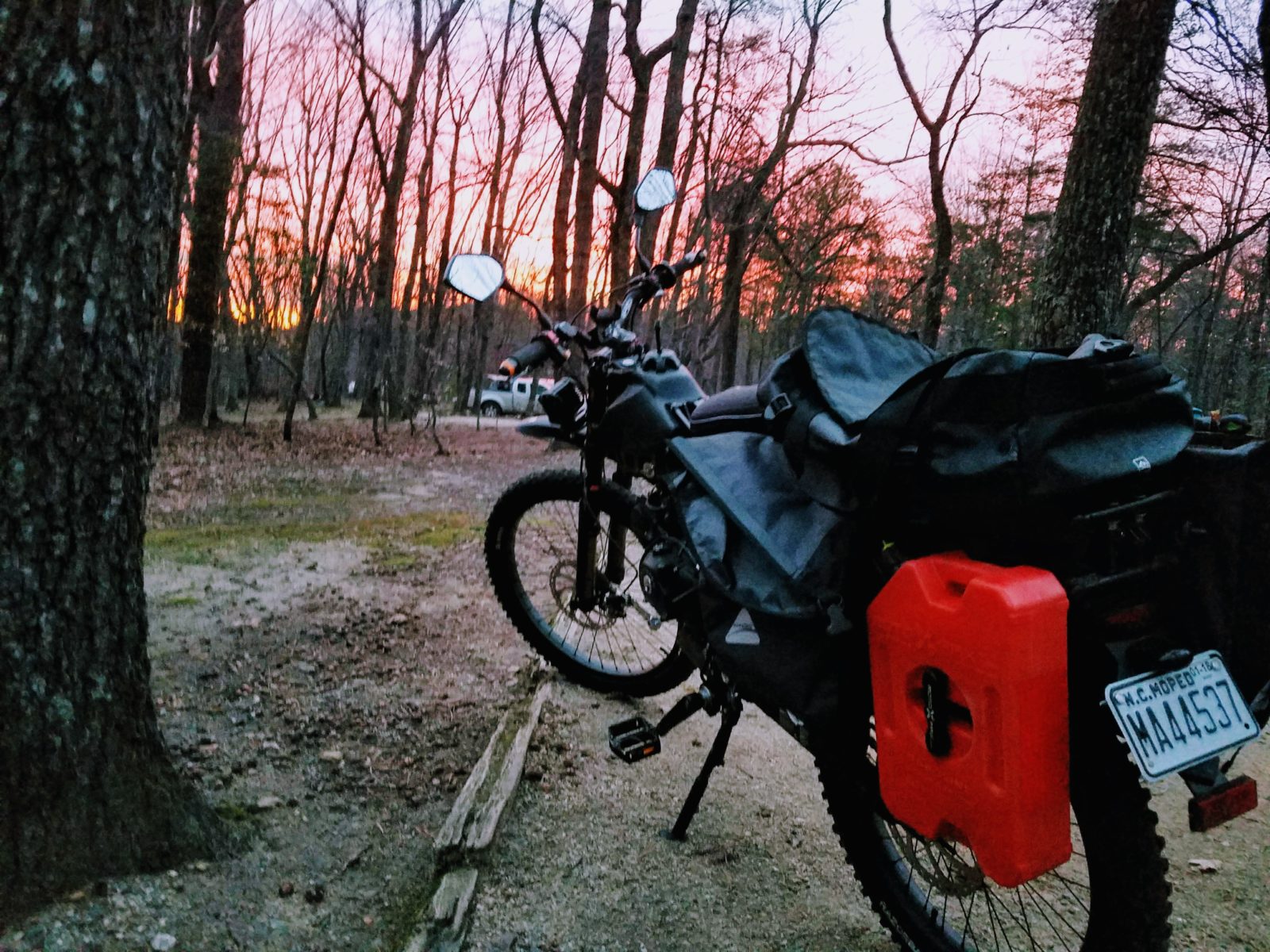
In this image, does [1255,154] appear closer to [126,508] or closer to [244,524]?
[244,524]

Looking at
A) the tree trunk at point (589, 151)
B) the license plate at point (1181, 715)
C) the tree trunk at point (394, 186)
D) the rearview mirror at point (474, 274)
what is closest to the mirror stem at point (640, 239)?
the rearview mirror at point (474, 274)

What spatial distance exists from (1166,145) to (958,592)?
16.2 meters

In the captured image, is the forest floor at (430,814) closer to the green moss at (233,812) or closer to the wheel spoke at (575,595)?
the green moss at (233,812)

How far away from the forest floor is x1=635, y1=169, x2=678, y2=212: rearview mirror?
1854mm

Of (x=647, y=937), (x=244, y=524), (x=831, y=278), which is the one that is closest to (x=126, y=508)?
(x=647, y=937)

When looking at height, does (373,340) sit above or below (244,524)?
above

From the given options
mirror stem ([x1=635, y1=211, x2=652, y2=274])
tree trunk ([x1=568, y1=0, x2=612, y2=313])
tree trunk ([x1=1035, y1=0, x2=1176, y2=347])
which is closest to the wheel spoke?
mirror stem ([x1=635, y1=211, x2=652, y2=274])

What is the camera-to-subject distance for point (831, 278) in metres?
23.0

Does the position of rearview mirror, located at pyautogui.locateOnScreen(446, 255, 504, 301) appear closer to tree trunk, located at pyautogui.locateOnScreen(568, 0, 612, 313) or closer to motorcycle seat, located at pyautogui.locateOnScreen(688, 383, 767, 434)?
motorcycle seat, located at pyautogui.locateOnScreen(688, 383, 767, 434)

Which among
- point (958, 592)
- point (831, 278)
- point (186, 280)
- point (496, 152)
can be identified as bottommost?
point (958, 592)

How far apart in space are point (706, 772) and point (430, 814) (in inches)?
32.6

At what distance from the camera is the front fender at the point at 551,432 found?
9.96 ft

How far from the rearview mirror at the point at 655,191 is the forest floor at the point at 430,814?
6.08ft

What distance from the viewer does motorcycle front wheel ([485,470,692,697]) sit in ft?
10.4
